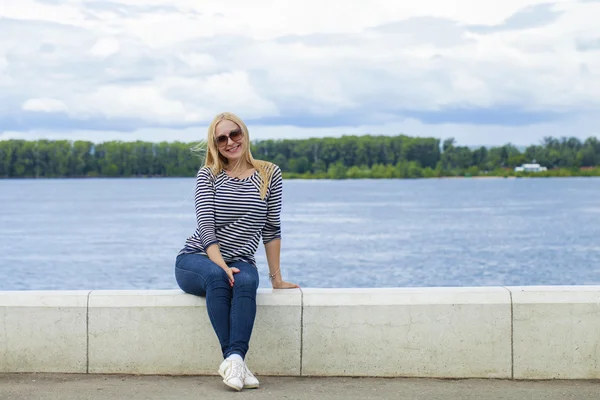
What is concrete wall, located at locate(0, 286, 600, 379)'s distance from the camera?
5328mm

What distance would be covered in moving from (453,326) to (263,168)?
146 centimetres

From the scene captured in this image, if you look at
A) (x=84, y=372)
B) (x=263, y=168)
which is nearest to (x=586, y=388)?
(x=263, y=168)

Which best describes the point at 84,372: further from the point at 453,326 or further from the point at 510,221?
the point at 510,221

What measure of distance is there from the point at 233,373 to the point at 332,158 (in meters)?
119

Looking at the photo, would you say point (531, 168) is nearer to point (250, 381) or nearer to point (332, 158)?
point (332, 158)

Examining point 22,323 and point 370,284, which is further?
point 370,284

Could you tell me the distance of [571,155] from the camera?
138 metres

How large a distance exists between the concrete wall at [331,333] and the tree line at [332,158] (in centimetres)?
8405

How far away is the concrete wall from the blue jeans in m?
0.26

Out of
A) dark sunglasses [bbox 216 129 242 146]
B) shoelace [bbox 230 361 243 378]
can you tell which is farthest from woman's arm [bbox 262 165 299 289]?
shoelace [bbox 230 361 243 378]

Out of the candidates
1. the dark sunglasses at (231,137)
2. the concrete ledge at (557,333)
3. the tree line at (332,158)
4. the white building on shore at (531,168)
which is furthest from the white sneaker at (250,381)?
the white building on shore at (531,168)

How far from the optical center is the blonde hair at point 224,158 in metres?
5.44

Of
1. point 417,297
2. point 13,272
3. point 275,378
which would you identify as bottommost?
point 13,272

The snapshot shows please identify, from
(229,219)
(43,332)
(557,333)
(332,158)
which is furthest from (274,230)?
(332,158)
